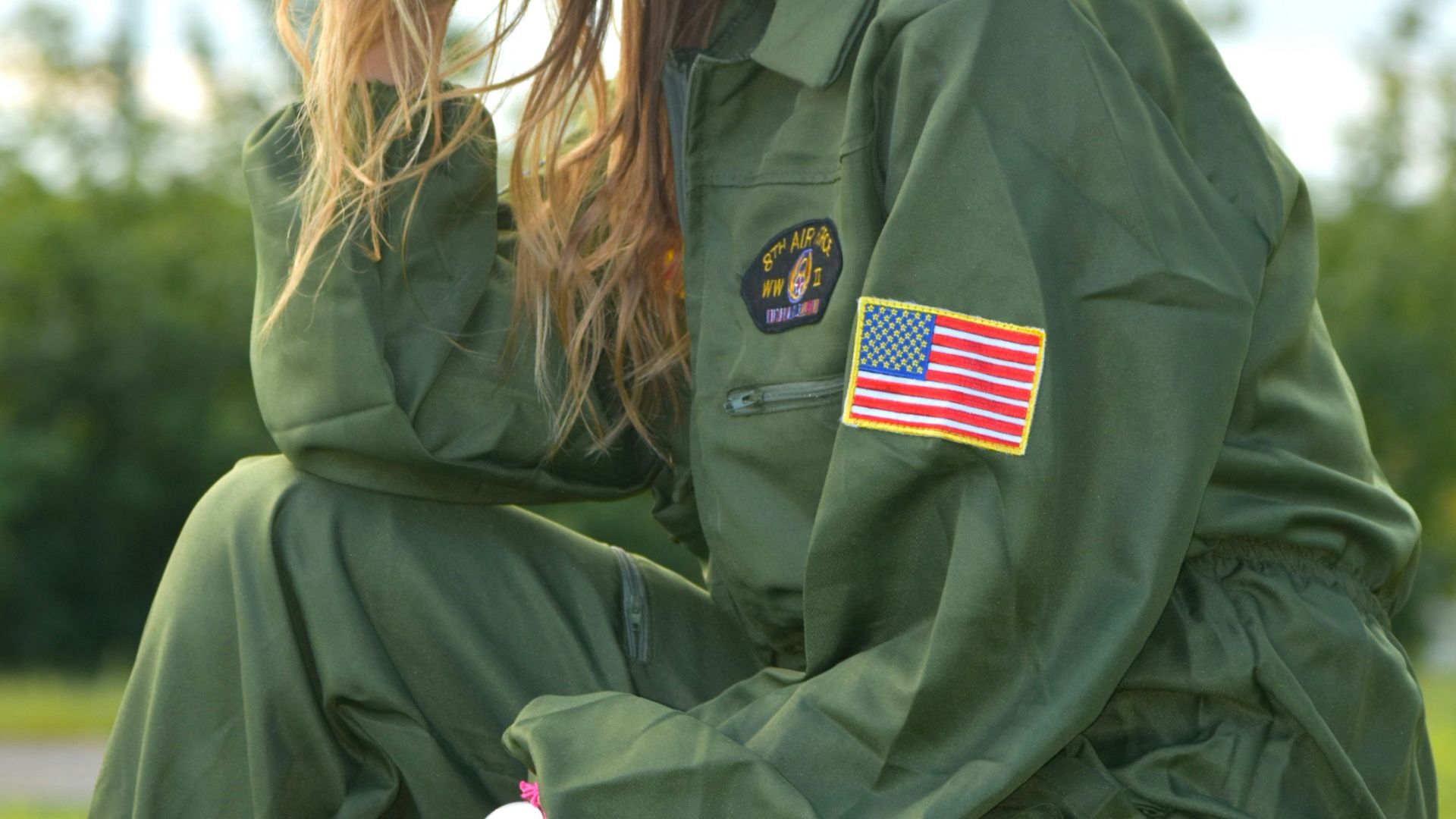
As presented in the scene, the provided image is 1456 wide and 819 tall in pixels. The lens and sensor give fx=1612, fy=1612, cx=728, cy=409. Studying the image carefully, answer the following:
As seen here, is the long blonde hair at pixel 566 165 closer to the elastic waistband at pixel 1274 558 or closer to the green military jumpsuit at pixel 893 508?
the green military jumpsuit at pixel 893 508

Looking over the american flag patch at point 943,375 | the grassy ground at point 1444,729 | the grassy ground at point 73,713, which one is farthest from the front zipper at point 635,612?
the grassy ground at point 73,713

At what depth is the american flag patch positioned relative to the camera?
46.1 inches

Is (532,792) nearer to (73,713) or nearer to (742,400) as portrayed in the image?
(742,400)

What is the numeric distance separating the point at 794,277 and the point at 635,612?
45cm

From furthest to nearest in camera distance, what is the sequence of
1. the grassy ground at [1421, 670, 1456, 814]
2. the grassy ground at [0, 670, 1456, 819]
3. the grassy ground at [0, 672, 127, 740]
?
the grassy ground at [0, 672, 127, 740] < the grassy ground at [0, 670, 1456, 819] < the grassy ground at [1421, 670, 1456, 814]

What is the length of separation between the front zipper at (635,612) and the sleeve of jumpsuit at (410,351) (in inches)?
4.5

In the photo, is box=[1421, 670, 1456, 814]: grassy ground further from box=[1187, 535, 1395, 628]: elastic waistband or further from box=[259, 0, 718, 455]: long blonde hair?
box=[259, 0, 718, 455]: long blonde hair

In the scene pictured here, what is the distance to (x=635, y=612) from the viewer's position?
65.2 inches

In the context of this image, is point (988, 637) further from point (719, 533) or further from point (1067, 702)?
point (719, 533)

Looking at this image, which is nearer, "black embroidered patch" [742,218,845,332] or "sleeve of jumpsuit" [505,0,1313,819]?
"sleeve of jumpsuit" [505,0,1313,819]

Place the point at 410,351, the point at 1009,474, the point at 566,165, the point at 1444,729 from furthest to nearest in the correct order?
the point at 1444,729 → the point at 566,165 → the point at 410,351 → the point at 1009,474

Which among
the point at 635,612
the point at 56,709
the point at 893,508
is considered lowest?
the point at 56,709

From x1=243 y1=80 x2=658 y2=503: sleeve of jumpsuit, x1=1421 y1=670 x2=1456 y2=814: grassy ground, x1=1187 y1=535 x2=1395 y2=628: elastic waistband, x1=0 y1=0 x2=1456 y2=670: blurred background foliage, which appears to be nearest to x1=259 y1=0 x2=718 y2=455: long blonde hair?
x1=243 y1=80 x2=658 y2=503: sleeve of jumpsuit

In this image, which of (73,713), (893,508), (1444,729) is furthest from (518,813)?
(1444,729)
